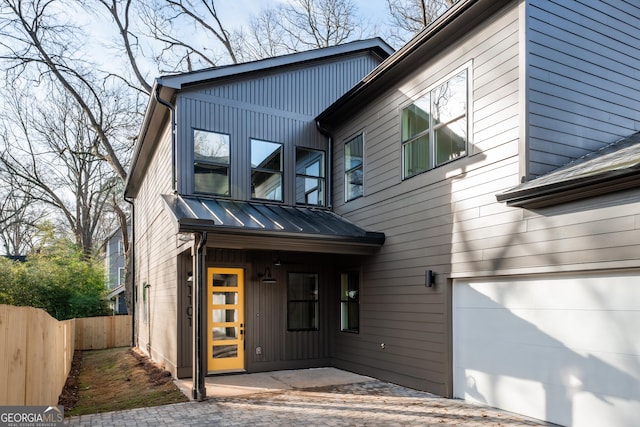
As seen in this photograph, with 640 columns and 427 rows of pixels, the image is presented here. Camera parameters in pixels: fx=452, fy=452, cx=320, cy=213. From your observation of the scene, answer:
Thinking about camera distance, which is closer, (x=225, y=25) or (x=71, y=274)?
(x=71, y=274)

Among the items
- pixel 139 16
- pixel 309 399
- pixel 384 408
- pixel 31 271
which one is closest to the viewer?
pixel 384 408

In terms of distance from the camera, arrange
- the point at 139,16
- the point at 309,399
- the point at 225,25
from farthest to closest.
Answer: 1. the point at 225,25
2. the point at 139,16
3. the point at 309,399

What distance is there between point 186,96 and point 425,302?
19.9ft

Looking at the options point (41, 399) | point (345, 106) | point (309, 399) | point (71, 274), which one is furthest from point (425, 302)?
point (71, 274)

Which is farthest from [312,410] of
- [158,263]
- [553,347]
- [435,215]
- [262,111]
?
[158,263]

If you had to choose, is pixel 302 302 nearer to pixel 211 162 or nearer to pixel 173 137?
pixel 211 162

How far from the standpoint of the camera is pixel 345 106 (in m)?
9.50

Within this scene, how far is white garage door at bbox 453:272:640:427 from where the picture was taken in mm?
4680

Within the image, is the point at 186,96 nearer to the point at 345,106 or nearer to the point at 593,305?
the point at 345,106

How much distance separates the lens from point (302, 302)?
9.84 metres

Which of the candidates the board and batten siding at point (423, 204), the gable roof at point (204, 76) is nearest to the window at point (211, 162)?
the gable roof at point (204, 76)

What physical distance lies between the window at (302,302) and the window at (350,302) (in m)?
0.58

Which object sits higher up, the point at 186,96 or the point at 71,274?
the point at 186,96

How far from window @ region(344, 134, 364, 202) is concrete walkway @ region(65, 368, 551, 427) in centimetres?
382
